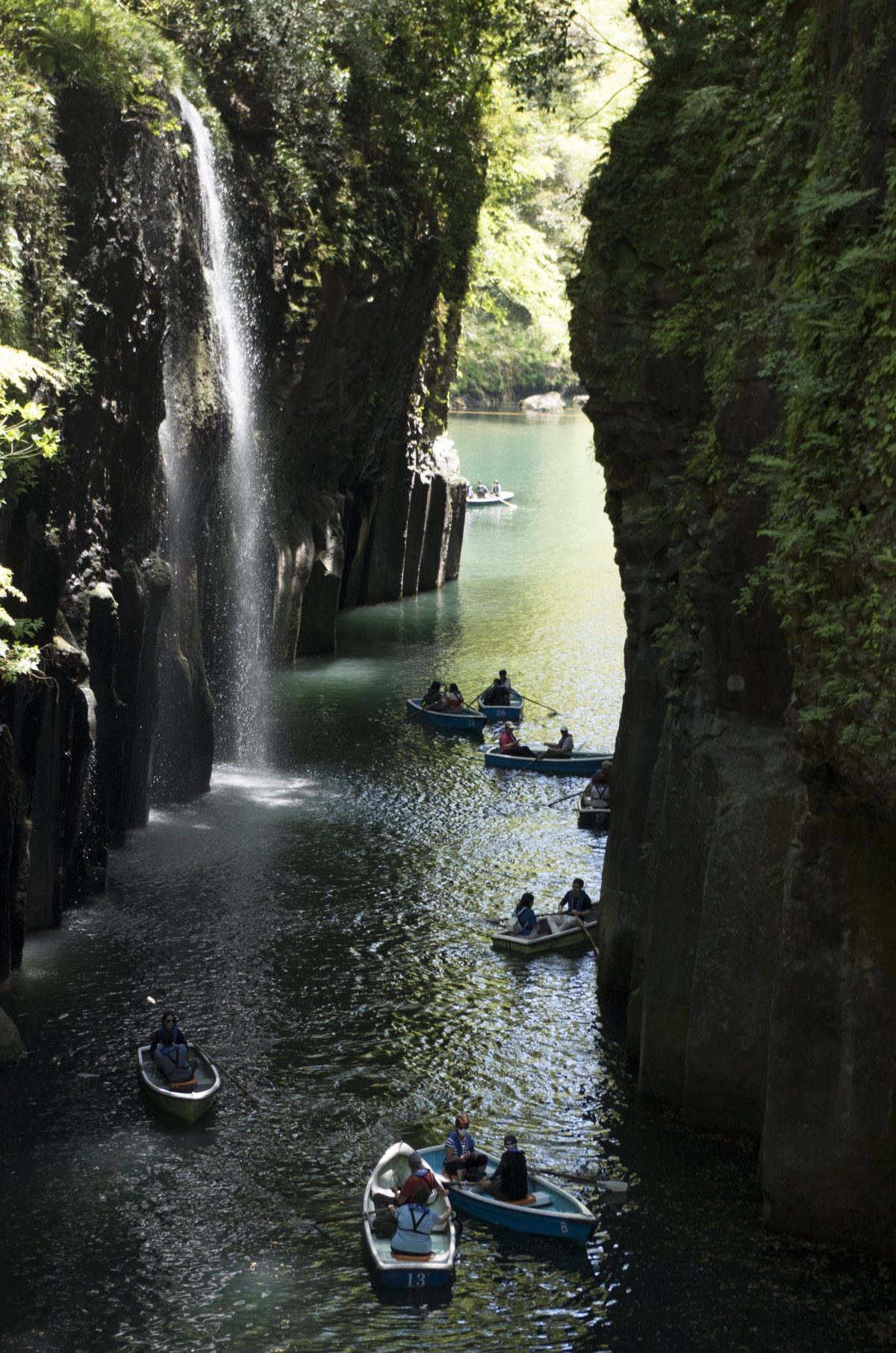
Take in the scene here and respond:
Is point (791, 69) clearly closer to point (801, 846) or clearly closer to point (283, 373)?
point (801, 846)

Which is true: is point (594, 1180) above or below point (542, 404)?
below

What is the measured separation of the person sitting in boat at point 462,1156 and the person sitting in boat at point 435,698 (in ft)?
70.8

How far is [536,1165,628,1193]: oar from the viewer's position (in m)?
16.6

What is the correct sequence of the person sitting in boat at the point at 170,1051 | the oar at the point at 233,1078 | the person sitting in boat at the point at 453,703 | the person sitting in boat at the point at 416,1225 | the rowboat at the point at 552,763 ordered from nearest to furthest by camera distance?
the person sitting in boat at the point at 416,1225 < the person sitting in boat at the point at 170,1051 < the oar at the point at 233,1078 < the rowboat at the point at 552,763 < the person sitting in boat at the point at 453,703

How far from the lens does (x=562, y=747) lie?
35.1 metres

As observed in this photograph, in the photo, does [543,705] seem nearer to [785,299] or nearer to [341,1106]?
[341,1106]

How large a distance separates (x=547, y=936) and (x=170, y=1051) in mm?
7155

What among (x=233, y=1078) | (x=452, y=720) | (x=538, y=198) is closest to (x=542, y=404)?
(x=538, y=198)

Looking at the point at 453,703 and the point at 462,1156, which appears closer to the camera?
the point at 462,1156

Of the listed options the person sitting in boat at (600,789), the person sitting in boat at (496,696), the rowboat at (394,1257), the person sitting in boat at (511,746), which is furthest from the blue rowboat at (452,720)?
the rowboat at (394,1257)

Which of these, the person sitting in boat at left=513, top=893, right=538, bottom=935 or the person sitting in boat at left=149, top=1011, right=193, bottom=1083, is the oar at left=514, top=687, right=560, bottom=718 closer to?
the person sitting in boat at left=513, top=893, right=538, bottom=935

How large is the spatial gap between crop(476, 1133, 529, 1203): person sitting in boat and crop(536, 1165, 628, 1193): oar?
0.55 meters

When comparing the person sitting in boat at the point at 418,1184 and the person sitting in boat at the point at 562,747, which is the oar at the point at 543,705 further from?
the person sitting in boat at the point at 418,1184

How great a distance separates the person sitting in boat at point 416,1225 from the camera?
50.7 ft
